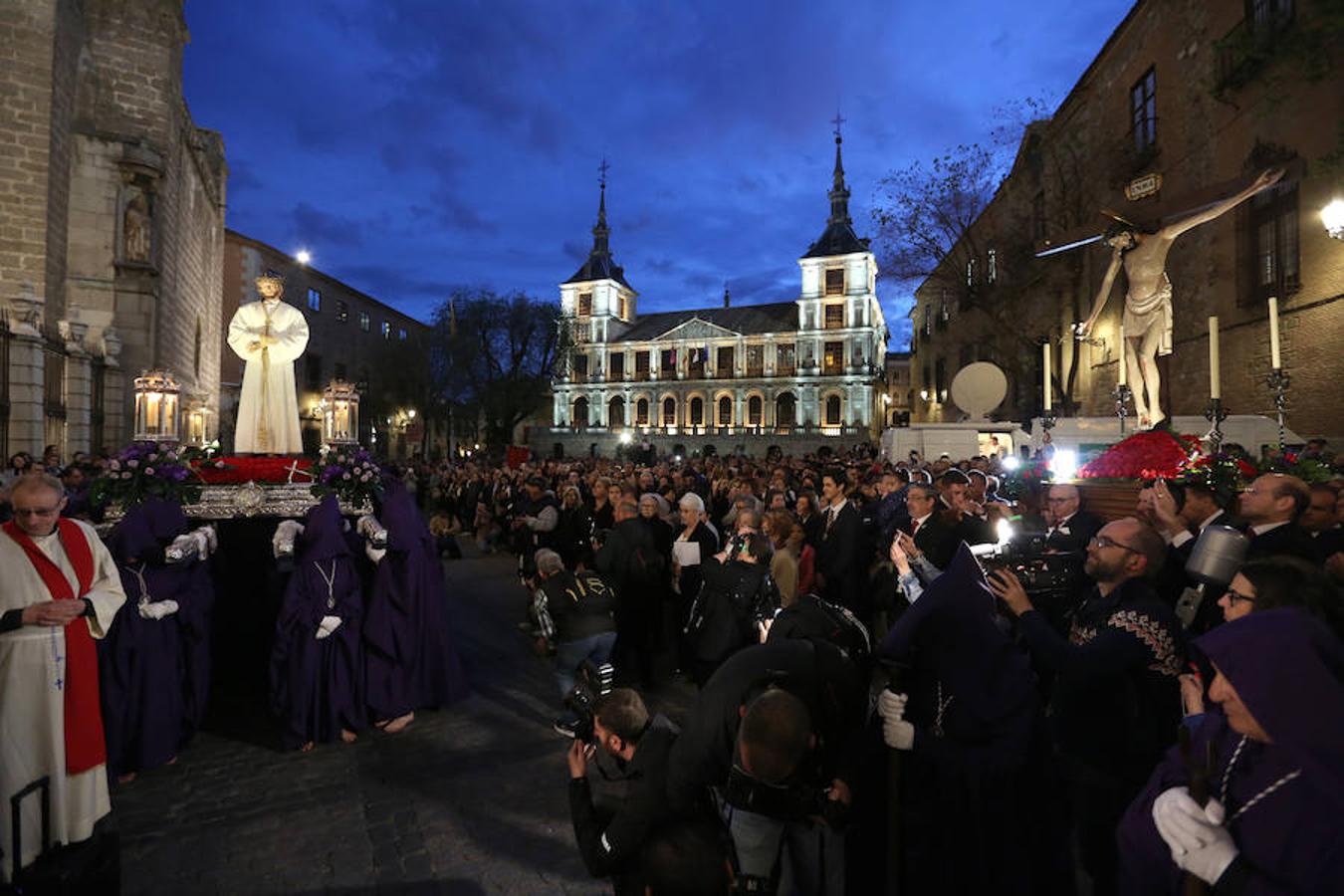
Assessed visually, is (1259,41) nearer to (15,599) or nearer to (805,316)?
(15,599)

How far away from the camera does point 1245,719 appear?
182 centimetres

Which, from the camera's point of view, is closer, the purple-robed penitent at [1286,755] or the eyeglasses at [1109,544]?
the purple-robed penitent at [1286,755]

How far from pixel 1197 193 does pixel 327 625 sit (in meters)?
8.92

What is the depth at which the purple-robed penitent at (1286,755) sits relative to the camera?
1649 mm

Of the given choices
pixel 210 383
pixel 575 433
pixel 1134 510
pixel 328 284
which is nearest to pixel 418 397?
pixel 328 284

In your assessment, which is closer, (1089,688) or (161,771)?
(1089,688)

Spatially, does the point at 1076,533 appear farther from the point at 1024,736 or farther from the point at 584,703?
the point at 584,703

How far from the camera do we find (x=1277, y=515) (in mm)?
3664

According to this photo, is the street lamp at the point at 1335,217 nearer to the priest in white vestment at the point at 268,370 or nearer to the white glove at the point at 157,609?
the priest in white vestment at the point at 268,370

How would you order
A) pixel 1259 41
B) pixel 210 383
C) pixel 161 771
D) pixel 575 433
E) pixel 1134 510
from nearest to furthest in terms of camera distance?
pixel 161 771, pixel 1134 510, pixel 1259 41, pixel 210 383, pixel 575 433

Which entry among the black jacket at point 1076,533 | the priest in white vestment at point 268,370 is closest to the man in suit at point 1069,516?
the black jacket at point 1076,533

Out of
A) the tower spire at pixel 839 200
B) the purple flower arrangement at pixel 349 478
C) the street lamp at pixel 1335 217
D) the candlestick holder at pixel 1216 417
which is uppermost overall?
the tower spire at pixel 839 200

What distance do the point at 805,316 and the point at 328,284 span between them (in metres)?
46.7

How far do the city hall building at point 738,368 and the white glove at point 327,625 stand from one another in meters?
58.8
